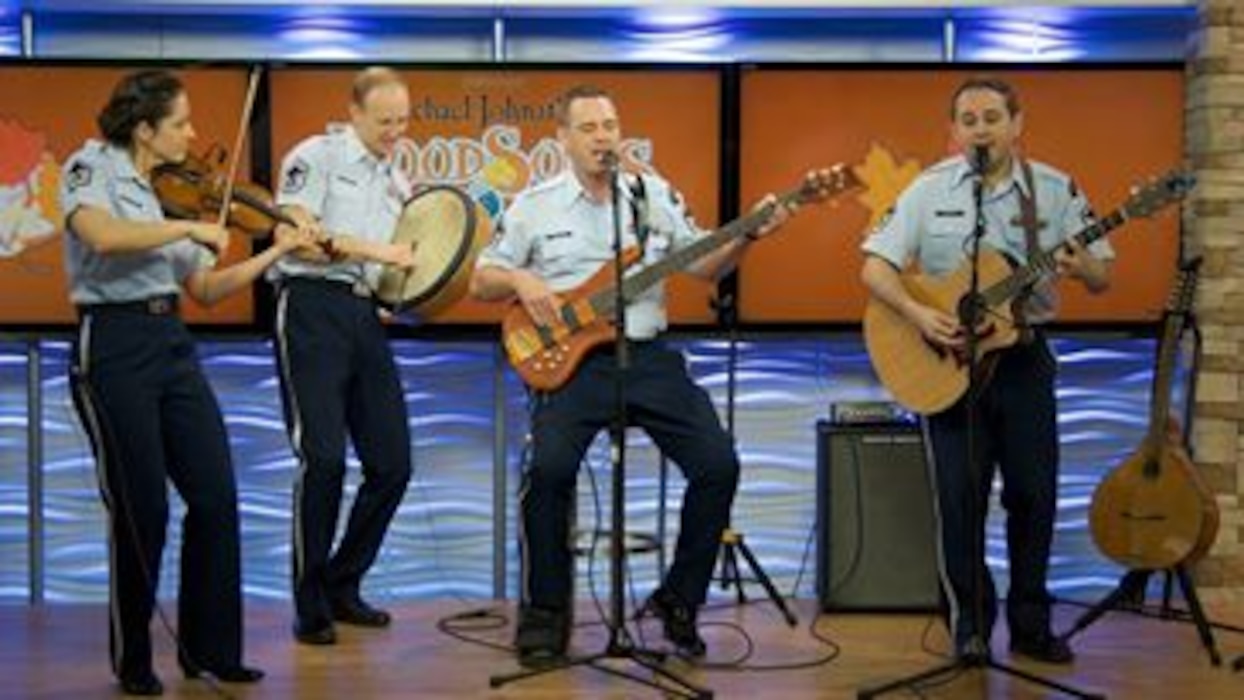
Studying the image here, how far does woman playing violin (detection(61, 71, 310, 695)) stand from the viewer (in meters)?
4.07

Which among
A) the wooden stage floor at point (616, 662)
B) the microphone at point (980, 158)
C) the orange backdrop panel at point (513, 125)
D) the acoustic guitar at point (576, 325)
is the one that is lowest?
the wooden stage floor at point (616, 662)

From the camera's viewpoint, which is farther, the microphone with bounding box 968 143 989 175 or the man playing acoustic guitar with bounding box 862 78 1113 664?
the man playing acoustic guitar with bounding box 862 78 1113 664

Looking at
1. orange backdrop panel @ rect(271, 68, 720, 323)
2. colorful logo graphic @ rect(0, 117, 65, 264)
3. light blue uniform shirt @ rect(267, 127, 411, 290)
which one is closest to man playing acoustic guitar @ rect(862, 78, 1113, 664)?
orange backdrop panel @ rect(271, 68, 720, 323)

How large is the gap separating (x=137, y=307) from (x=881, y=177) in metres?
2.66

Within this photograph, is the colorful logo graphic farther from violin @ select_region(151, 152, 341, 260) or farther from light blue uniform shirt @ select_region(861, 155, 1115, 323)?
light blue uniform shirt @ select_region(861, 155, 1115, 323)

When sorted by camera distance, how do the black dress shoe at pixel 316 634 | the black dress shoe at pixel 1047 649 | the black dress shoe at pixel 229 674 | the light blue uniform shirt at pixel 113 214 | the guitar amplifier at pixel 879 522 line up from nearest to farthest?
1. the light blue uniform shirt at pixel 113 214
2. the black dress shoe at pixel 229 674
3. the black dress shoe at pixel 1047 649
4. the black dress shoe at pixel 316 634
5. the guitar amplifier at pixel 879 522

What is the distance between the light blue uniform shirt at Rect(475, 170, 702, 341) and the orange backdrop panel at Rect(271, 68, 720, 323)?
2.67 feet

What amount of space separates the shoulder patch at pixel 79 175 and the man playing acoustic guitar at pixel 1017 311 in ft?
6.96

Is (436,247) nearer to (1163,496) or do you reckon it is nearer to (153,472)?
(153,472)

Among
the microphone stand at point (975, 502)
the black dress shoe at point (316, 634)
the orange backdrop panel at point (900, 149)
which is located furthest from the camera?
the orange backdrop panel at point (900, 149)

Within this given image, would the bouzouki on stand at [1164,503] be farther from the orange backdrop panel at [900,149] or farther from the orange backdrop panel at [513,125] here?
the orange backdrop panel at [513,125]

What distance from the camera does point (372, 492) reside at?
5152mm

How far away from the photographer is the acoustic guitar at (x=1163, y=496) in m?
4.74

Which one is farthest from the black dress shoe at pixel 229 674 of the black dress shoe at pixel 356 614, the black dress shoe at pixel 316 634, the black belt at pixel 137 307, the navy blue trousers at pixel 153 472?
the black belt at pixel 137 307
